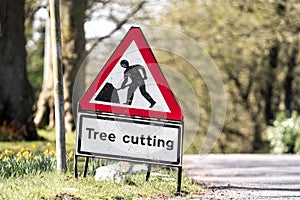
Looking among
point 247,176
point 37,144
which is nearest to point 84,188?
point 247,176

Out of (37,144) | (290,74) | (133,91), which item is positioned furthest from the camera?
(290,74)

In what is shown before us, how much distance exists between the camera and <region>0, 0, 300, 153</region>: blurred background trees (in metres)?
28.5

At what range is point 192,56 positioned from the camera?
70.8 ft

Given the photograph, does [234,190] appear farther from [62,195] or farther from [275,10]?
[275,10]

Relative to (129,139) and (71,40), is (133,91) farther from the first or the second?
(71,40)

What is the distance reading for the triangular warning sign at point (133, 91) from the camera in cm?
827

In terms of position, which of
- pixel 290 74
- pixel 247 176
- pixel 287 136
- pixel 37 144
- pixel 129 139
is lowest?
pixel 290 74

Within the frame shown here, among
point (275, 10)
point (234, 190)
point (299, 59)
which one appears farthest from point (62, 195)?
point (299, 59)

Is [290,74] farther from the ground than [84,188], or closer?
closer

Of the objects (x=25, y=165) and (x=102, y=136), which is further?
(x=25, y=165)

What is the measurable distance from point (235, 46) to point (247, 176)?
19.0 meters

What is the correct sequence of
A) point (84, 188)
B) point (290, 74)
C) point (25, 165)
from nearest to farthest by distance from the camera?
point (84, 188) → point (25, 165) → point (290, 74)

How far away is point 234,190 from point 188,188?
0.78 metres

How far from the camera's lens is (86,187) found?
782 cm
